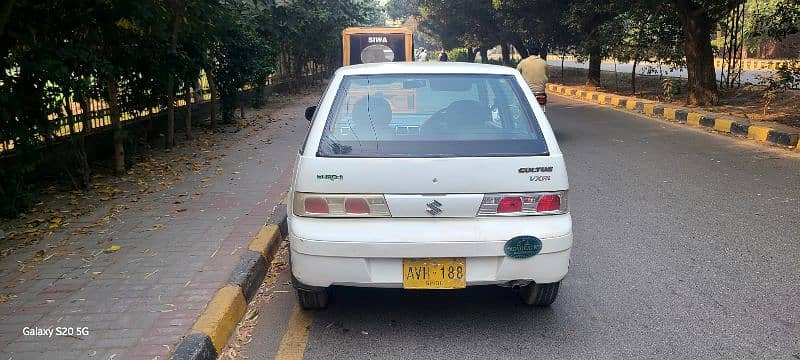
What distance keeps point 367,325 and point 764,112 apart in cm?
1119

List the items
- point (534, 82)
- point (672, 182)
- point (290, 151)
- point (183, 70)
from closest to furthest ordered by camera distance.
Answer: point (672, 182)
point (183, 70)
point (290, 151)
point (534, 82)

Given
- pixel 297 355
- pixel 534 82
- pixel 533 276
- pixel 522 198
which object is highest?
pixel 534 82

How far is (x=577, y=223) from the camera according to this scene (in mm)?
5656

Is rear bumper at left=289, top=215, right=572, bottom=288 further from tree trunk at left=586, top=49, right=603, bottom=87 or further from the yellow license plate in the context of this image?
tree trunk at left=586, top=49, right=603, bottom=87

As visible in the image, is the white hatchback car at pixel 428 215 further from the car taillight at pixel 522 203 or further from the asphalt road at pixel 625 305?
the asphalt road at pixel 625 305

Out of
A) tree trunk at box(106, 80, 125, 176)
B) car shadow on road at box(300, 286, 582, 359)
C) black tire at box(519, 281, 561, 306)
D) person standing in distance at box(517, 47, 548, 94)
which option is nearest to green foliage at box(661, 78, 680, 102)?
person standing in distance at box(517, 47, 548, 94)

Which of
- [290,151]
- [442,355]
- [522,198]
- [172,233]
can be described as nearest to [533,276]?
[522,198]

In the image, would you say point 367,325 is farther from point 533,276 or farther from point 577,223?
point 577,223

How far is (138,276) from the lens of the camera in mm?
4285

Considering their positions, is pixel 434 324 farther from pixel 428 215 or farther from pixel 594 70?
pixel 594 70

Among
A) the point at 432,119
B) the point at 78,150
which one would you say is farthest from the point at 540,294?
the point at 78,150

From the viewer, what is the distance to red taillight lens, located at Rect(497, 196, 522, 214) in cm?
337

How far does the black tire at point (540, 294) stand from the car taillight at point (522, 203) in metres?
0.53

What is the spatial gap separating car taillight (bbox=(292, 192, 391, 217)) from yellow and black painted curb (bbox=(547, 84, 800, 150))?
850cm
